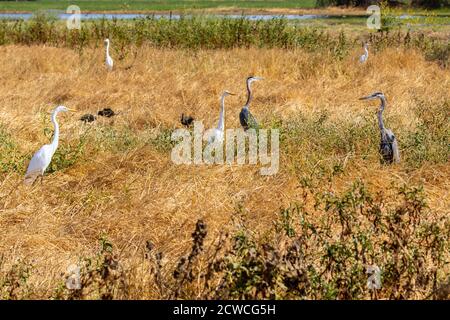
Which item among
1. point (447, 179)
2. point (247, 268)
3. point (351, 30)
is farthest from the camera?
point (351, 30)

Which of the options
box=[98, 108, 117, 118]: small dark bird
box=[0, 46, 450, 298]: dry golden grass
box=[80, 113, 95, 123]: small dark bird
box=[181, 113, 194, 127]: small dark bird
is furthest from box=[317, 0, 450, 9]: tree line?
box=[80, 113, 95, 123]: small dark bird

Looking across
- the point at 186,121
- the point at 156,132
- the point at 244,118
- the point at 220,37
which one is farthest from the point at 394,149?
the point at 220,37

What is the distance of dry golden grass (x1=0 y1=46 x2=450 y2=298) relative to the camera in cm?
536

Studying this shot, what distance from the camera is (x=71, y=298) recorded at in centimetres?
362

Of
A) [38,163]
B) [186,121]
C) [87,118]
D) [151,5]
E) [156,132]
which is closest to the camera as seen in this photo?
[38,163]

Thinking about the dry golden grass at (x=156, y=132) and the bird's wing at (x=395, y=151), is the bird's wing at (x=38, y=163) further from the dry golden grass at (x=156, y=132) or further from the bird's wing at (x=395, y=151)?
the bird's wing at (x=395, y=151)

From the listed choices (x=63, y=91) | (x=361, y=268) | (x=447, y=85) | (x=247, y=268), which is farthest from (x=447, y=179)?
(x=63, y=91)

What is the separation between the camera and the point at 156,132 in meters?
8.48

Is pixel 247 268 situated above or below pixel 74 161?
above

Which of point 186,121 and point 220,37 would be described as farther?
point 220,37

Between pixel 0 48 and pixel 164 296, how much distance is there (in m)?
12.2

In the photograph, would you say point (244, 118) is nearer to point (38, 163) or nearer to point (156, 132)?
point (156, 132)

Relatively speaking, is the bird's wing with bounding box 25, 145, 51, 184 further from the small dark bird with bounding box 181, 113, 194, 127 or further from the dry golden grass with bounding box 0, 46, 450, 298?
the small dark bird with bounding box 181, 113, 194, 127

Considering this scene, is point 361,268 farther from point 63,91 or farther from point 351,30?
point 351,30
